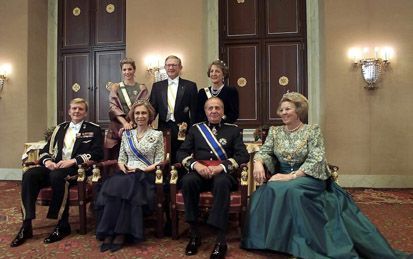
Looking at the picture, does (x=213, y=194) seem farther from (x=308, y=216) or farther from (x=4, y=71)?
(x=4, y=71)

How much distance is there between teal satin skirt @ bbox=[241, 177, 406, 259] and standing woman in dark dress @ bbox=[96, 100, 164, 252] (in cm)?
85

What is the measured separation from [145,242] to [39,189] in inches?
40.4

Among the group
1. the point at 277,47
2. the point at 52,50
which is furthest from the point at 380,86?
the point at 52,50

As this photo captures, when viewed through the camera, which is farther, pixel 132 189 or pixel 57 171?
pixel 57 171

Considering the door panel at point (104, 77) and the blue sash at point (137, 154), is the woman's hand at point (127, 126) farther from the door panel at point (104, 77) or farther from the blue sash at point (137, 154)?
the door panel at point (104, 77)

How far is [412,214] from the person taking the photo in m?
3.67

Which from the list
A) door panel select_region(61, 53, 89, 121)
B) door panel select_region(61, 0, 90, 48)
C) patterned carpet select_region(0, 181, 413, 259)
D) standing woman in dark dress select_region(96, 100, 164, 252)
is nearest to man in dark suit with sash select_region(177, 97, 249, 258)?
patterned carpet select_region(0, 181, 413, 259)

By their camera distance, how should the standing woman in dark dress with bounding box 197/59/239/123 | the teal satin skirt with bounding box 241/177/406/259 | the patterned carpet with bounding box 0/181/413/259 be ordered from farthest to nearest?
the standing woman in dark dress with bounding box 197/59/239/123
the patterned carpet with bounding box 0/181/413/259
the teal satin skirt with bounding box 241/177/406/259

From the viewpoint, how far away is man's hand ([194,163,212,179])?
2.66 m

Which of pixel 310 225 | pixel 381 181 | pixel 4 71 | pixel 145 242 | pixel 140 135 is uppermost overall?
pixel 4 71

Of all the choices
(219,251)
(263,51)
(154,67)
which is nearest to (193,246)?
(219,251)

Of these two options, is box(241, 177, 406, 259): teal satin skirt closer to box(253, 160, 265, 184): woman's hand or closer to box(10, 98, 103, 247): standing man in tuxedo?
box(253, 160, 265, 184): woman's hand

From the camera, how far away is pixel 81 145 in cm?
311

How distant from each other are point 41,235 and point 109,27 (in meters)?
4.56
